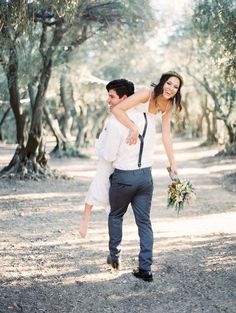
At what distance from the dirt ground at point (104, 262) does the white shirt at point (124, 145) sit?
122 cm

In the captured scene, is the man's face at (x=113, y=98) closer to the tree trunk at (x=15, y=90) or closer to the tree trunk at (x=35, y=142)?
the tree trunk at (x=15, y=90)

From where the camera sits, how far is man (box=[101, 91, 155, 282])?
189 inches

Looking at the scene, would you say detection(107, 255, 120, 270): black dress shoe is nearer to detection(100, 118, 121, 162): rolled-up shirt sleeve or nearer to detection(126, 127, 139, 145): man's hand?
detection(100, 118, 121, 162): rolled-up shirt sleeve

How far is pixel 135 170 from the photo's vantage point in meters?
4.82

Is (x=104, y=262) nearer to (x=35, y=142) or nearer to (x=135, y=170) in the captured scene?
(x=135, y=170)

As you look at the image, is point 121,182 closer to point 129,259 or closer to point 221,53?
point 129,259

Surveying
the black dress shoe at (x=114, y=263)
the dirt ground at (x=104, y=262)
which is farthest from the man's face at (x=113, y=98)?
the dirt ground at (x=104, y=262)

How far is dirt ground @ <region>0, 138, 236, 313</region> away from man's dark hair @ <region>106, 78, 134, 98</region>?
190 cm

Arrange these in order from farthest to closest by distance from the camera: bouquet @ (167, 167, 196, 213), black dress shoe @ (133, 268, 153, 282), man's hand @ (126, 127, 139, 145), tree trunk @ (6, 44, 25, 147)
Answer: tree trunk @ (6, 44, 25, 147) < bouquet @ (167, 167, 196, 213) < black dress shoe @ (133, 268, 153, 282) < man's hand @ (126, 127, 139, 145)

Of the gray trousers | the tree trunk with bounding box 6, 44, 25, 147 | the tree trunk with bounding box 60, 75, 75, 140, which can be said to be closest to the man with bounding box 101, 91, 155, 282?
the gray trousers

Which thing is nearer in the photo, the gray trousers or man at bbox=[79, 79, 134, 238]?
the gray trousers

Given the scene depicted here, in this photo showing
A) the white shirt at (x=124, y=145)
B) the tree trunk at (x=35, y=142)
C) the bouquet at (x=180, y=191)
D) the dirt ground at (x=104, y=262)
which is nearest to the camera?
the dirt ground at (x=104, y=262)

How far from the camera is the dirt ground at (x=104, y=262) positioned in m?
4.47

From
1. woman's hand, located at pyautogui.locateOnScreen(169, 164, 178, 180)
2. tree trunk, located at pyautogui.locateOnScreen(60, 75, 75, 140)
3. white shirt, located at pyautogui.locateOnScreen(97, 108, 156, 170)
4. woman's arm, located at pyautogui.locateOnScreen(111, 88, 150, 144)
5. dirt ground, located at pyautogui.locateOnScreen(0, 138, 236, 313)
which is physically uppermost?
tree trunk, located at pyautogui.locateOnScreen(60, 75, 75, 140)
